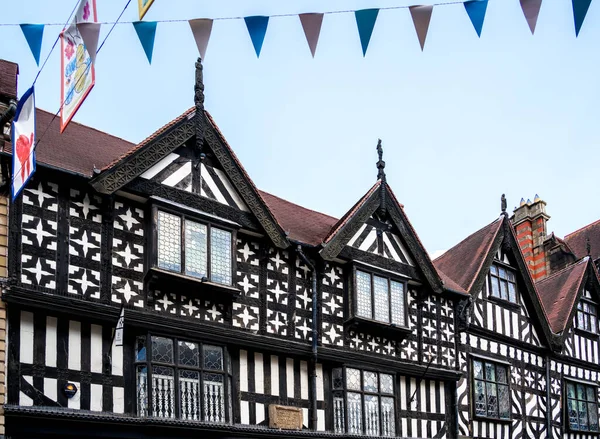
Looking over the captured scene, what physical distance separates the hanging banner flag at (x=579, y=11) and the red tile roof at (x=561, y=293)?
1474 cm

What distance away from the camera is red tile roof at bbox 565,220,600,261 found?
32.3m

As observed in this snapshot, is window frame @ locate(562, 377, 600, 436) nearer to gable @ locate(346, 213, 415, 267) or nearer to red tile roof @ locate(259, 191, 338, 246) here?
gable @ locate(346, 213, 415, 267)

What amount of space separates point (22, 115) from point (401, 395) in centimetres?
1054

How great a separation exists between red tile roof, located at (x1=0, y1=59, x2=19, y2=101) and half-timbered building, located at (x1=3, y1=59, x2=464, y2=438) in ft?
3.64

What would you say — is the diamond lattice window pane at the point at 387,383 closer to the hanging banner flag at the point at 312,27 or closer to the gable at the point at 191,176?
the gable at the point at 191,176

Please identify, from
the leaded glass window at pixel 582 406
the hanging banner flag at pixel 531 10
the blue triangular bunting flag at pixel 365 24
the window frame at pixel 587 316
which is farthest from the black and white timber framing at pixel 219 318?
the hanging banner flag at pixel 531 10

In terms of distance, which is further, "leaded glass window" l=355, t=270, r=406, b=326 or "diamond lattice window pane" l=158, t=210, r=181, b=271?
"leaded glass window" l=355, t=270, r=406, b=326

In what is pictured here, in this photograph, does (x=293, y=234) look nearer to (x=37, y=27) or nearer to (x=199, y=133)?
(x=199, y=133)

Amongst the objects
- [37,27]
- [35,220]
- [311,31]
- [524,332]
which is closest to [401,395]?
[524,332]

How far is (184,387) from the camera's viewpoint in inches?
591

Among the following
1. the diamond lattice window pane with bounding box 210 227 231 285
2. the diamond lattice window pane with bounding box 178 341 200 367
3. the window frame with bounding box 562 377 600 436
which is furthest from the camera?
the window frame with bounding box 562 377 600 436

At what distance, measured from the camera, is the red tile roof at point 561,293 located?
23.8 meters

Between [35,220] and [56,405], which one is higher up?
[35,220]

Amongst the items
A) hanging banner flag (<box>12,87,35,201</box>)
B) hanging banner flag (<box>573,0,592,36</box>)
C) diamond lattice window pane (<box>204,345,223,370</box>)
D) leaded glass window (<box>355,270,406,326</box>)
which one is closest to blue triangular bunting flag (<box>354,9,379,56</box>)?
hanging banner flag (<box>573,0,592,36</box>)
